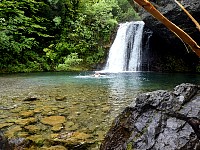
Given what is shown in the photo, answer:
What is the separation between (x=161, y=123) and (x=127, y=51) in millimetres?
16128

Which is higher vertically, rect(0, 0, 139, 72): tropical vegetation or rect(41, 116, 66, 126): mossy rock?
rect(0, 0, 139, 72): tropical vegetation

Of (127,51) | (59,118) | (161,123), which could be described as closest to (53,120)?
(59,118)

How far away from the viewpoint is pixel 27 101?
619 centimetres

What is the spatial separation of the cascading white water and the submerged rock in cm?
1476

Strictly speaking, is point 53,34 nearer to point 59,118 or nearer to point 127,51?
point 127,51

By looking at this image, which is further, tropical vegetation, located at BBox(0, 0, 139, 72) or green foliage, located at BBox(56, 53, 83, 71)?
green foliage, located at BBox(56, 53, 83, 71)

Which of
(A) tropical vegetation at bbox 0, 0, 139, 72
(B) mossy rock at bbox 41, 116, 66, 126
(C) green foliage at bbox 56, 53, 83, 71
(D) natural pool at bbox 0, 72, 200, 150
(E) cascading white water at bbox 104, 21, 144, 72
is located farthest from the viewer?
(E) cascading white water at bbox 104, 21, 144, 72

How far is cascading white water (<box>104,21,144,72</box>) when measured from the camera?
1773 centimetres

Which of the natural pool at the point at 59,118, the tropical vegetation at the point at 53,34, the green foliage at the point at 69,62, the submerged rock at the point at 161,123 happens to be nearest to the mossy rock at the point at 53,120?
the natural pool at the point at 59,118

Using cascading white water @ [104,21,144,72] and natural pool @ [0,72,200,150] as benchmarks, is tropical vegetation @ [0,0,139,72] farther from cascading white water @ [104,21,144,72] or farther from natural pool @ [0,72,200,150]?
natural pool @ [0,72,200,150]

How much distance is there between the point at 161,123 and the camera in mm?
2318

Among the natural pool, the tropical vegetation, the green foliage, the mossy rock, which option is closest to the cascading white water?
the tropical vegetation

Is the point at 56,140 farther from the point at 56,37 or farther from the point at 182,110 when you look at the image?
the point at 56,37

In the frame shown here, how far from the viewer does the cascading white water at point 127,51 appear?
58.2 feet
